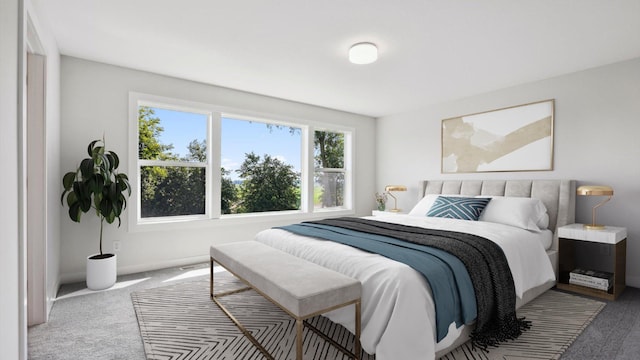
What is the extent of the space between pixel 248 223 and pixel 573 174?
410cm

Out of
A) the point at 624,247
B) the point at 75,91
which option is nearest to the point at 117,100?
the point at 75,91

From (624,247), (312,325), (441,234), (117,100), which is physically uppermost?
(117,100)

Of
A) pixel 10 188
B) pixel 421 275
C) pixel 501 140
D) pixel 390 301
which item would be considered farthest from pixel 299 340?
pixel 501 140

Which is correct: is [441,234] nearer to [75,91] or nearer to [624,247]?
[624,247]

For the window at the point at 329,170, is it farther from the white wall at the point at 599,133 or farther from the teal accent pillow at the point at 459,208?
the white wall at the point at 599,133

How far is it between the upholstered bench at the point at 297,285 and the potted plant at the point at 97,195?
1510mm

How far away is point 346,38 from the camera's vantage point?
9.00 ft

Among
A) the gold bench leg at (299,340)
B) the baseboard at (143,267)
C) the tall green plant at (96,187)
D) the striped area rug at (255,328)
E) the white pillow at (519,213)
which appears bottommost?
the striped area rug at (255,328)


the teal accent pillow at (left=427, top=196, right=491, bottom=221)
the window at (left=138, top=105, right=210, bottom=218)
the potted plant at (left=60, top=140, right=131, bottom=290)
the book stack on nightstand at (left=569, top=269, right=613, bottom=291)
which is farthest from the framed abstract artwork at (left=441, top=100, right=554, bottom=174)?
the potted plant at (left=60, top=140, right=131, bottom=290)

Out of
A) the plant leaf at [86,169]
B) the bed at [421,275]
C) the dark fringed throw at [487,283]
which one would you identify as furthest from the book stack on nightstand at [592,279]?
the plant leaf at [86,169]

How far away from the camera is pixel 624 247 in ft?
10.1

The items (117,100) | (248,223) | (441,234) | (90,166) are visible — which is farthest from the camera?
(248,223)

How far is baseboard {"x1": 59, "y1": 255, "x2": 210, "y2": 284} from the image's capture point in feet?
10.5

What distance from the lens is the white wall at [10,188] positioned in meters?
1.33
